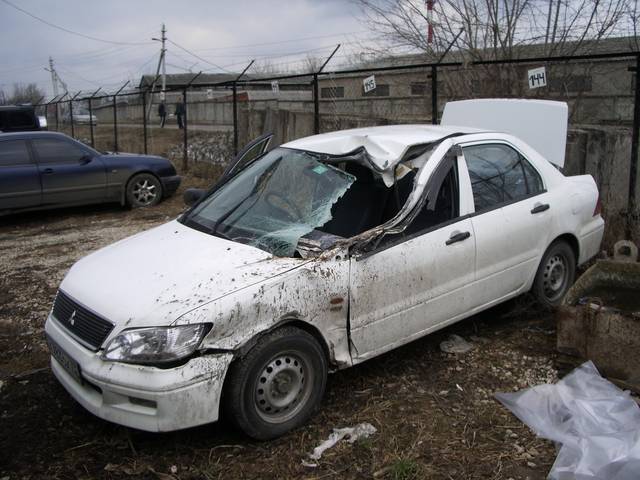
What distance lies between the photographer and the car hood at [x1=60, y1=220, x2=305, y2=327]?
3.05m

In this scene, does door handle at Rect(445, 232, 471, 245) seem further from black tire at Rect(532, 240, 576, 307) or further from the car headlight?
the car headlight

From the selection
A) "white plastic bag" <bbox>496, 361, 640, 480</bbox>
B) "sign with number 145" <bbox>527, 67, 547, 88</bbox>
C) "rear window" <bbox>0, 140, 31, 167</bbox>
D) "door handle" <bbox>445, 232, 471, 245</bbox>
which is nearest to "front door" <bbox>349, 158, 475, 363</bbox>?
"door handle" <bbox>445, 232, 471, 245</bbox>

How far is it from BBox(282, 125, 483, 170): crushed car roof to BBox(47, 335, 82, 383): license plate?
211 cm

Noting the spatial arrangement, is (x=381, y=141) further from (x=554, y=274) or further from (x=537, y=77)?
(x=537, y=77)

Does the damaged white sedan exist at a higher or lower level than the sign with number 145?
lower

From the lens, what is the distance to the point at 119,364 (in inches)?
117

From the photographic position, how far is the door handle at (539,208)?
14.9 ft

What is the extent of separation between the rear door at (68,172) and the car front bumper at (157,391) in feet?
24.3

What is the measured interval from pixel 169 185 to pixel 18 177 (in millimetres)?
2545

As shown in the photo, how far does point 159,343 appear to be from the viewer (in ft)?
9.63

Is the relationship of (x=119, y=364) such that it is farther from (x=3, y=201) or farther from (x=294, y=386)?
(x=3, y=201)

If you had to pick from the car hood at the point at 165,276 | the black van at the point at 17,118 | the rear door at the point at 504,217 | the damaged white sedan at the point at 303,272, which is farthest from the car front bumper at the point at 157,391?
the black van at the point at 17,118

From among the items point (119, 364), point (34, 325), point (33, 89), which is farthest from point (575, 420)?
point (33, 89)

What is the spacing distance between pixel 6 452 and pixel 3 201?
706 centimetres
